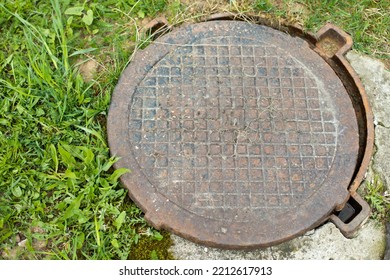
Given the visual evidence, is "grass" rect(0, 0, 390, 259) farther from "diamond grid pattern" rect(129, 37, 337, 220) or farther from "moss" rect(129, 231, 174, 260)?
"diamond grid pattern" rect(129, 37, 337, 220)

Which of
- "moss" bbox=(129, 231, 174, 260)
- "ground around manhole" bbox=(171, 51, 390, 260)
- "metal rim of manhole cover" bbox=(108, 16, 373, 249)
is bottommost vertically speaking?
"moss" bbox=(129, 231, 174, 260)

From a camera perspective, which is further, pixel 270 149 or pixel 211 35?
pixel 211 35

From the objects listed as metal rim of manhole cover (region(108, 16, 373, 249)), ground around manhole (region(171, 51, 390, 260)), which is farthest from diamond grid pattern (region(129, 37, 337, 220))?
ground around manhole (region(171, 51, 390, 260))

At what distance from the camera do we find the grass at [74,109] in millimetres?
2205

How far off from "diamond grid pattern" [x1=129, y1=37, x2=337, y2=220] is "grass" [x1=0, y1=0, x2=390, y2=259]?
0.71ft

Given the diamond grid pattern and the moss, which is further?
the diamond grid pattern

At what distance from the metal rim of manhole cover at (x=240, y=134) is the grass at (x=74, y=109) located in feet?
0.36

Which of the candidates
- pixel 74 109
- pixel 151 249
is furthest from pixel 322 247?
pixel 74 109

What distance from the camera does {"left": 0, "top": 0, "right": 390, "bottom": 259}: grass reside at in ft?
7.23

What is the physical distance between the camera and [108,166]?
2.28 meters

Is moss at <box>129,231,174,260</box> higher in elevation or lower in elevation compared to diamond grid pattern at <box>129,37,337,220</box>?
lower

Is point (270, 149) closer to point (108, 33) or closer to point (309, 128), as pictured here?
point (309, 128)

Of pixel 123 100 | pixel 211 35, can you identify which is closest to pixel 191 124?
pixel 123 100

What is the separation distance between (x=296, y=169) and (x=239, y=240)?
457 millimetres
